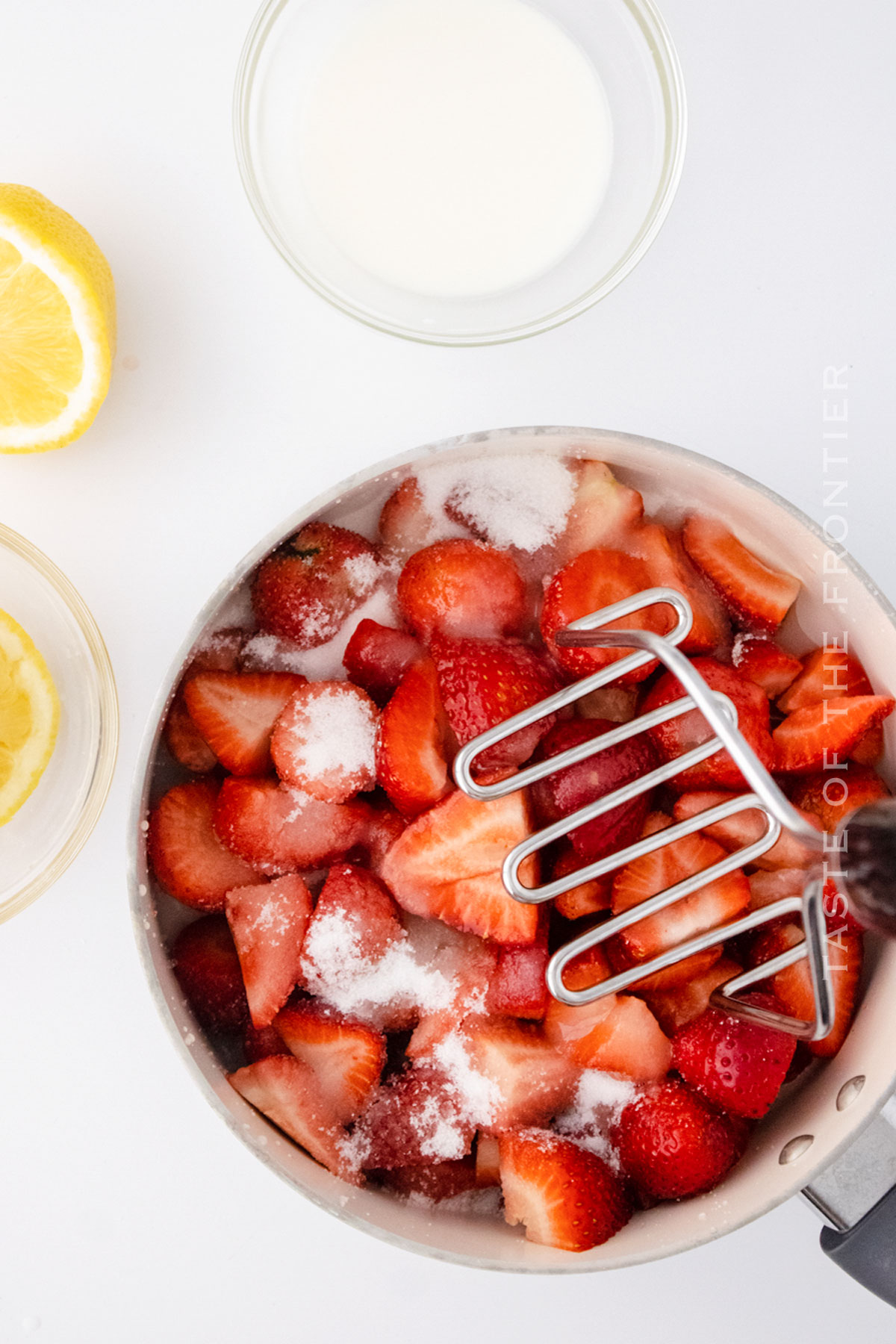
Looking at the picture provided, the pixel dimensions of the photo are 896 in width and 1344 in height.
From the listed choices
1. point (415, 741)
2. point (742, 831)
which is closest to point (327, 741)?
point (415, 741)

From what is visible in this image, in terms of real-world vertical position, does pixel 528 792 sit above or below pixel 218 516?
below

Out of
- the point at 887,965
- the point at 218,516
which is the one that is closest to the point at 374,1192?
the point at 887,965

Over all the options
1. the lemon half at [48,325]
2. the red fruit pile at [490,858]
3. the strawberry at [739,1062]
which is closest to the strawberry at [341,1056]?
the red fruit pile at [490,858]

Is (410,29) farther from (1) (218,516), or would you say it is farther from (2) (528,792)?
(2) (528,792)

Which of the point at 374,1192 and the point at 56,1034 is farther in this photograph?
the point at 56,1034

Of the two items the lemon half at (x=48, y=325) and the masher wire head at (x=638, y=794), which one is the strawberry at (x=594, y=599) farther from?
the lemon half at (x=48, y=325)

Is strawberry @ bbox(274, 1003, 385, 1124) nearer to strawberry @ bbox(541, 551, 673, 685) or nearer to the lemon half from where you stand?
strawberry @ bbox(541, 551, 673, 685)

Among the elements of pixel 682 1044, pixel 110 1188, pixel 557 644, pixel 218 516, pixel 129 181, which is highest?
pixel 129 181
